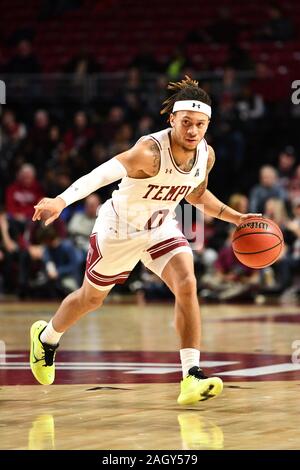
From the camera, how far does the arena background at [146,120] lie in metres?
14.6

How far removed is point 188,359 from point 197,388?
301mm

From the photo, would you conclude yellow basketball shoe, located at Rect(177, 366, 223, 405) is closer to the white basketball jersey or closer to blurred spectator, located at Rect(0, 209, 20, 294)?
the white basketball jersey

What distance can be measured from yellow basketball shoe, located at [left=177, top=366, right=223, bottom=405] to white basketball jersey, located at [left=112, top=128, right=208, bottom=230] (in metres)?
0.95

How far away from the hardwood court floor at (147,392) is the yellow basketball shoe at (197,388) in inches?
2.4

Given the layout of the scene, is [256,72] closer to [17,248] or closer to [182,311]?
[17,248]

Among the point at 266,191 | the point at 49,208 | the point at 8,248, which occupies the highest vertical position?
the point at 266,191

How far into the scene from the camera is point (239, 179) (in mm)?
15961

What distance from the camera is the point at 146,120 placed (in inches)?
623

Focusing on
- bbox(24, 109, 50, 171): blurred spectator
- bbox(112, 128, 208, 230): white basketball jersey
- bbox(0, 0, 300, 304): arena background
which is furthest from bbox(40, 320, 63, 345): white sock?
bbox(24, 109, 50, 171): blurred spectator

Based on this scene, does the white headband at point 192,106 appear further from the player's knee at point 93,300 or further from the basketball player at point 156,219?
the player's knee at point 93,300

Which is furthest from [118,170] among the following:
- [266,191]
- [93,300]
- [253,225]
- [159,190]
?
[266,191]

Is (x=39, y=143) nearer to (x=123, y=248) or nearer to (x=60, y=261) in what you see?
(x=60, y=261)

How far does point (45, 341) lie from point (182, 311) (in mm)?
997

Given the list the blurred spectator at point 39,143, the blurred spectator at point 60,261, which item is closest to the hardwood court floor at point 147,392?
the blurred spectator at point 60,261
